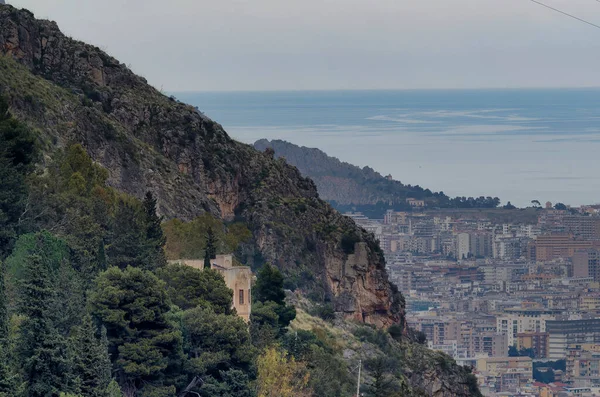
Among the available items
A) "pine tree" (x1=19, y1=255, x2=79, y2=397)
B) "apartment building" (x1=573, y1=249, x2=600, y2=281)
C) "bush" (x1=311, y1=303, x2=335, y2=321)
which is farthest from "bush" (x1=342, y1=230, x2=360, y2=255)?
"apartment building" (x1=573, y1=249, x2=600, y2=281)

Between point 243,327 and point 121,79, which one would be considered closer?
point 243,327


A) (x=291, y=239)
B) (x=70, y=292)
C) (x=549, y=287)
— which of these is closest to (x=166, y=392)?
(x=70, y=292)

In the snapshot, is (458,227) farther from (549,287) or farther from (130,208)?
(130,208)

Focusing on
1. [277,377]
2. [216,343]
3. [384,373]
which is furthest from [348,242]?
[216,343]

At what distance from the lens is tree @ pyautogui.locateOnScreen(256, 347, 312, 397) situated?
33.7m

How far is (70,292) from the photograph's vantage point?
103 feet

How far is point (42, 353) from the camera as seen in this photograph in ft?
84.9

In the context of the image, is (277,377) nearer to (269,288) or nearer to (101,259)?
(101,259)

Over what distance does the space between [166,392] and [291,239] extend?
26.8 metres

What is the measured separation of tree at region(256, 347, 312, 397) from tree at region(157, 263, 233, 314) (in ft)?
4.86

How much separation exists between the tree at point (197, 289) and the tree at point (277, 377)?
58.3 inches

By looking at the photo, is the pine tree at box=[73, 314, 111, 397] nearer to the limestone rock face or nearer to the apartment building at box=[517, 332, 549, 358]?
the limestone rock face

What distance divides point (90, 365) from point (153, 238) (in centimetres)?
1282

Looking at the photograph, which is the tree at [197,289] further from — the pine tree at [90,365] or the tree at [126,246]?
the pine tree at [90,365]
